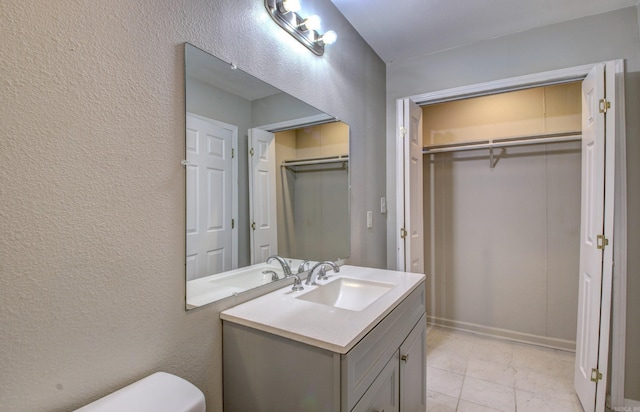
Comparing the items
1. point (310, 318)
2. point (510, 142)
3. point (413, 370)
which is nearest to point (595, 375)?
point (413, 370)

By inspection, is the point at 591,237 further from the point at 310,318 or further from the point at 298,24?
the point at 298,24

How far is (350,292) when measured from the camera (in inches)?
62.1

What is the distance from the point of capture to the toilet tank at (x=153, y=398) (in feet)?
2.27

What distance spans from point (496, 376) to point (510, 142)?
1.85 meters

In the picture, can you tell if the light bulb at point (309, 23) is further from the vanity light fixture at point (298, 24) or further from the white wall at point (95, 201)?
the white wall at point (95, 201)

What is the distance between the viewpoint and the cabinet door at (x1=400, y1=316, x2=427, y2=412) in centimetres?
132

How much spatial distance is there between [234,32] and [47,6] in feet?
1.98

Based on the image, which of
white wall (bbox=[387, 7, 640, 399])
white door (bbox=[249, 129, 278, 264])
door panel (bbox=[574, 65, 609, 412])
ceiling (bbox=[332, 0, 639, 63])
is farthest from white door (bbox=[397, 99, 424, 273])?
white door (bbox=[249, 129, 278, 264])

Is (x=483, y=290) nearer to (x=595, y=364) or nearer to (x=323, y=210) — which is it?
(x=595, y=364)

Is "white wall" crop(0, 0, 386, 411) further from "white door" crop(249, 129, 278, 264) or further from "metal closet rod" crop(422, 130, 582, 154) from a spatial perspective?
"metal closet rod" crop(422, 130, 582, 154)

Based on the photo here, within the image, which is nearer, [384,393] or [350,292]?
[384,393]

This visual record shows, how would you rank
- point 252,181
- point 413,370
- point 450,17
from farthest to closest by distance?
point 450,17 < point 413,370 < point 252,181

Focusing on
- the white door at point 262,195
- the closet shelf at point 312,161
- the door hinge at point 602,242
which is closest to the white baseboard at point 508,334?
the door hinge at point 602,242

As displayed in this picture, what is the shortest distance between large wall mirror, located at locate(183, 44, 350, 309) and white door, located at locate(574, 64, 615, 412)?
4.76 feet
